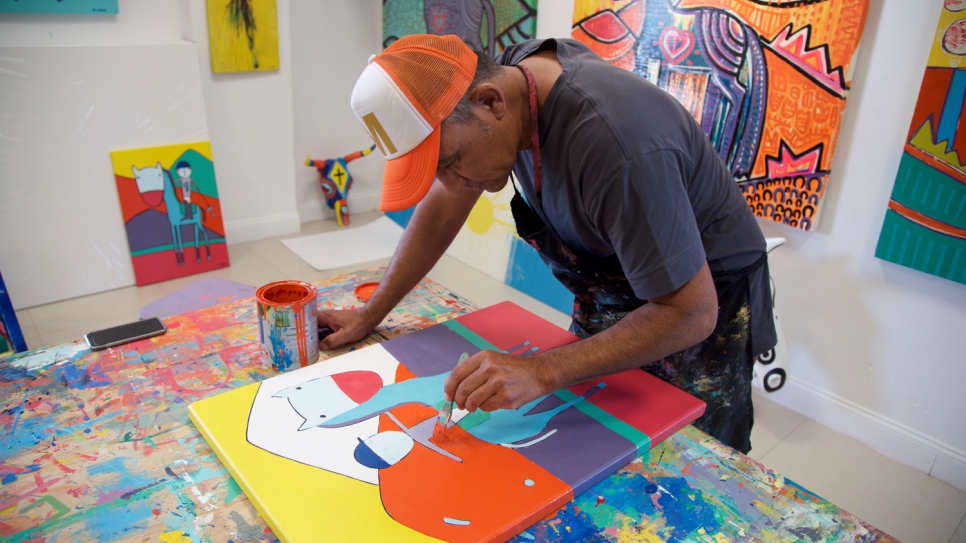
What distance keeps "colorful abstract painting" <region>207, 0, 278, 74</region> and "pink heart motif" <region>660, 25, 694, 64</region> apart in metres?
2.04

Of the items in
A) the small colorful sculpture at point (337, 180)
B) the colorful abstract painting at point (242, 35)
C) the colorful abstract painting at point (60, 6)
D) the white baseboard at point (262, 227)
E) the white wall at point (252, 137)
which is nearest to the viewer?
the colorful abstract painting at point (60, 6)

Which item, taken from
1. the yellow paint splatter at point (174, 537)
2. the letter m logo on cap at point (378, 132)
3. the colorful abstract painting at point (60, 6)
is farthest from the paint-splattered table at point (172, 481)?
the colorful abstract painting at point (60, 6)

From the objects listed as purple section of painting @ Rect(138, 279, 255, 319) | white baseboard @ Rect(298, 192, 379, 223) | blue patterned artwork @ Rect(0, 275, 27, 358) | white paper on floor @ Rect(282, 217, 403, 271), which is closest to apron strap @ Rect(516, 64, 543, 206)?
purple section of painting @ Rect(138, 279, 255, 319)

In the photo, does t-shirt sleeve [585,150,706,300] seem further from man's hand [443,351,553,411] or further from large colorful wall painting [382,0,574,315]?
large colorful wall painting [382,0,574,315]

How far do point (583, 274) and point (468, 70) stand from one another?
19.3 inches

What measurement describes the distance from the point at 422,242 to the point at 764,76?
4.78 feet

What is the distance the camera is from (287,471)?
920 millimetres

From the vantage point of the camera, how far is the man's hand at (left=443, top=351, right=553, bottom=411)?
3.29ft

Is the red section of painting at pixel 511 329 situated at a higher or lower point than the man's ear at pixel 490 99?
lower

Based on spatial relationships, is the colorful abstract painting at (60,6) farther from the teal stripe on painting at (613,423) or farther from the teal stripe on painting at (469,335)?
the teal stripe on painting at (613,423)

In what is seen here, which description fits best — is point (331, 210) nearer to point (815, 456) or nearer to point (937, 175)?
point (815, 456)

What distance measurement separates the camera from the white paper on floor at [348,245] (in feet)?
11.5

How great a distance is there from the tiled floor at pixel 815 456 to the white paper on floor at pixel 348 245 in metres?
0.24

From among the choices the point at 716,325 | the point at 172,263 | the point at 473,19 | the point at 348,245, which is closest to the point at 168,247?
the point at 172,263
